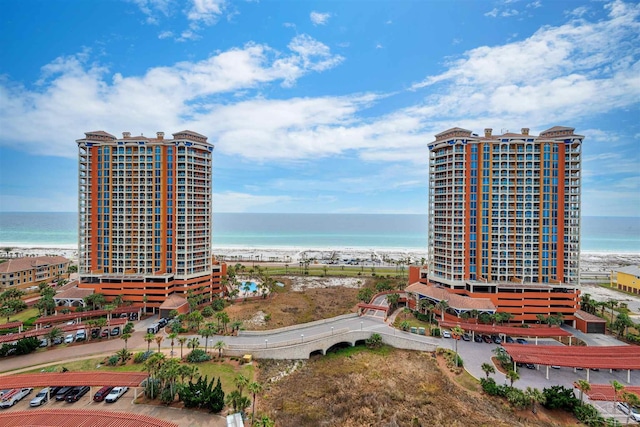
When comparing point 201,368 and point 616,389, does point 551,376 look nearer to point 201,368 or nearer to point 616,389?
point 616,389

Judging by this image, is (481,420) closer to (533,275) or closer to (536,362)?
(536,362)

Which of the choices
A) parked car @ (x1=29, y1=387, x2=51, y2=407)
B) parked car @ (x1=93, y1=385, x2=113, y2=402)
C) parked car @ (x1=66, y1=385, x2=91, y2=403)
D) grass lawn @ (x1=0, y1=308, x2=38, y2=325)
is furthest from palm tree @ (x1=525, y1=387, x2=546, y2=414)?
grass lawn @ (x1=0, y1=308, x2=38, y2=325)

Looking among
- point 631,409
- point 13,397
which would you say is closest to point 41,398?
point 13,397

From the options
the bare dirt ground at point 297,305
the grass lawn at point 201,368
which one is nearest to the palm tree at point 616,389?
the grass lawn at point 201,368

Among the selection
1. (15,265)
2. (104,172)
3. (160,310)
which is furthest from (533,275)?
(15,265)

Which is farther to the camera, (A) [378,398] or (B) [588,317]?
(B) [588,317]

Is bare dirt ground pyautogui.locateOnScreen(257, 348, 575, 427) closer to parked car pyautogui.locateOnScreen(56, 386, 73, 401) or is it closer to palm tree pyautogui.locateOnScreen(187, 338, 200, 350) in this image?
palm tree pyautogui.locateOnScreen(187, 338, 200, 350)
